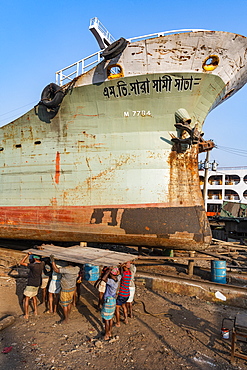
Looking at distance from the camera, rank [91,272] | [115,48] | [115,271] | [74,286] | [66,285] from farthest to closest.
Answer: [115,48] → [91,272] → [74,286] → [66,285] → [115,271]

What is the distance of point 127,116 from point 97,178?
241cm

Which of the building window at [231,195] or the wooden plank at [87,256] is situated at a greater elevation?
the building window at [231,195]

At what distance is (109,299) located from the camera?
451cm

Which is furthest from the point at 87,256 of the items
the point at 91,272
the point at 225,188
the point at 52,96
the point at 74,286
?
the point at 225,188

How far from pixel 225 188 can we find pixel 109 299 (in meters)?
35.9

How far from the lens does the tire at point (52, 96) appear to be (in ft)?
28.1

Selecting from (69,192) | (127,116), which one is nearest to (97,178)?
(69,192)

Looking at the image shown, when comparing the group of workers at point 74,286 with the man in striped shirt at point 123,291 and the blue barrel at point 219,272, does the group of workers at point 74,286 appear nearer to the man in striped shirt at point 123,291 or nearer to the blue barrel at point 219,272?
the man in striped shirt at point 123,291

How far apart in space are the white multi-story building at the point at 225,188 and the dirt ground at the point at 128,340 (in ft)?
105

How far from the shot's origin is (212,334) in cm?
471

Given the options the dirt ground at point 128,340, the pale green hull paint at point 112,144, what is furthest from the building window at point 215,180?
the dirt ground at point 128,340

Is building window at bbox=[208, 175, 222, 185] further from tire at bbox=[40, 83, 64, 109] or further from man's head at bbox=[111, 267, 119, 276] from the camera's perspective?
man's head at bbox=[111, 267, 119, 276]

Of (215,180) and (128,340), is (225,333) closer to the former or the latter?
(128,340)

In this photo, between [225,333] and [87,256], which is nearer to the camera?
[225,333]
